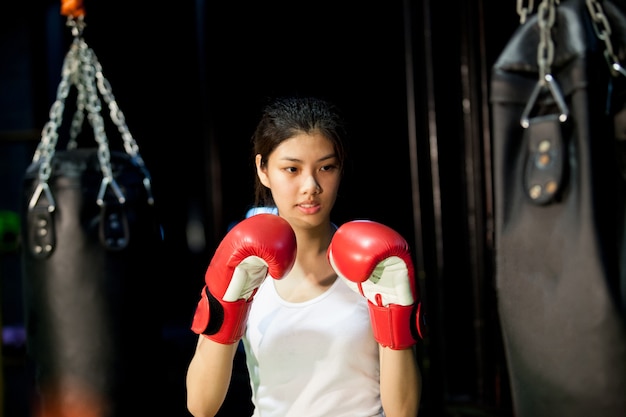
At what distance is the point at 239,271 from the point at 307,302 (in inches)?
7.2

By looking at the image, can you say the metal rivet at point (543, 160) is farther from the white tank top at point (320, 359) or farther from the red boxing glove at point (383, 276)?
the white tank top at point (320, 359)

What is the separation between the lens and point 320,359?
1282 millimetres

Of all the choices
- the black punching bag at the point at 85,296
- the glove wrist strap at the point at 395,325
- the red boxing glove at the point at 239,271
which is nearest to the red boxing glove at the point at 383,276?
the glove wrist strap at the point at 395,325

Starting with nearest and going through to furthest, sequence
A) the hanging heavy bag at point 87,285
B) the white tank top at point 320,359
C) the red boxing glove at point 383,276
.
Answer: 1. the red boxing glove at point 383,276
2. the white tank top at point 320,359
3. the hanging heavy bag at point 87,285

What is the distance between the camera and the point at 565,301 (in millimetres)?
1053

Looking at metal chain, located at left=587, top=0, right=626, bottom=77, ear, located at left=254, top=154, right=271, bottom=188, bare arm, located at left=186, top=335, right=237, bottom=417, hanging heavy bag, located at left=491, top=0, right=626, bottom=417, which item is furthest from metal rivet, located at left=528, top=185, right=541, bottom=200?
bare arm, located at left=186, top=335, right=237, bottom=417

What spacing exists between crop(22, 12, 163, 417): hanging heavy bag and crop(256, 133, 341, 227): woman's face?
0.68m

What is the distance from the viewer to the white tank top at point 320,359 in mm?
1280

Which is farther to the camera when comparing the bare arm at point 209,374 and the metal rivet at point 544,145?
the bare arm at point 209,374

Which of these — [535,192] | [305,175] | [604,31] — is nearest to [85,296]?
[305,175]

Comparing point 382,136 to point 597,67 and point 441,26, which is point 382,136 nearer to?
point 441,26

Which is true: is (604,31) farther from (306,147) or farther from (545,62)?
(306,147)

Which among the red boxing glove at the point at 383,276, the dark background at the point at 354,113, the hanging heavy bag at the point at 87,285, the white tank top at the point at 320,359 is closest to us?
the red boxing glove at the point at 383,276

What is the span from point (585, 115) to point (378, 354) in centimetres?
62
